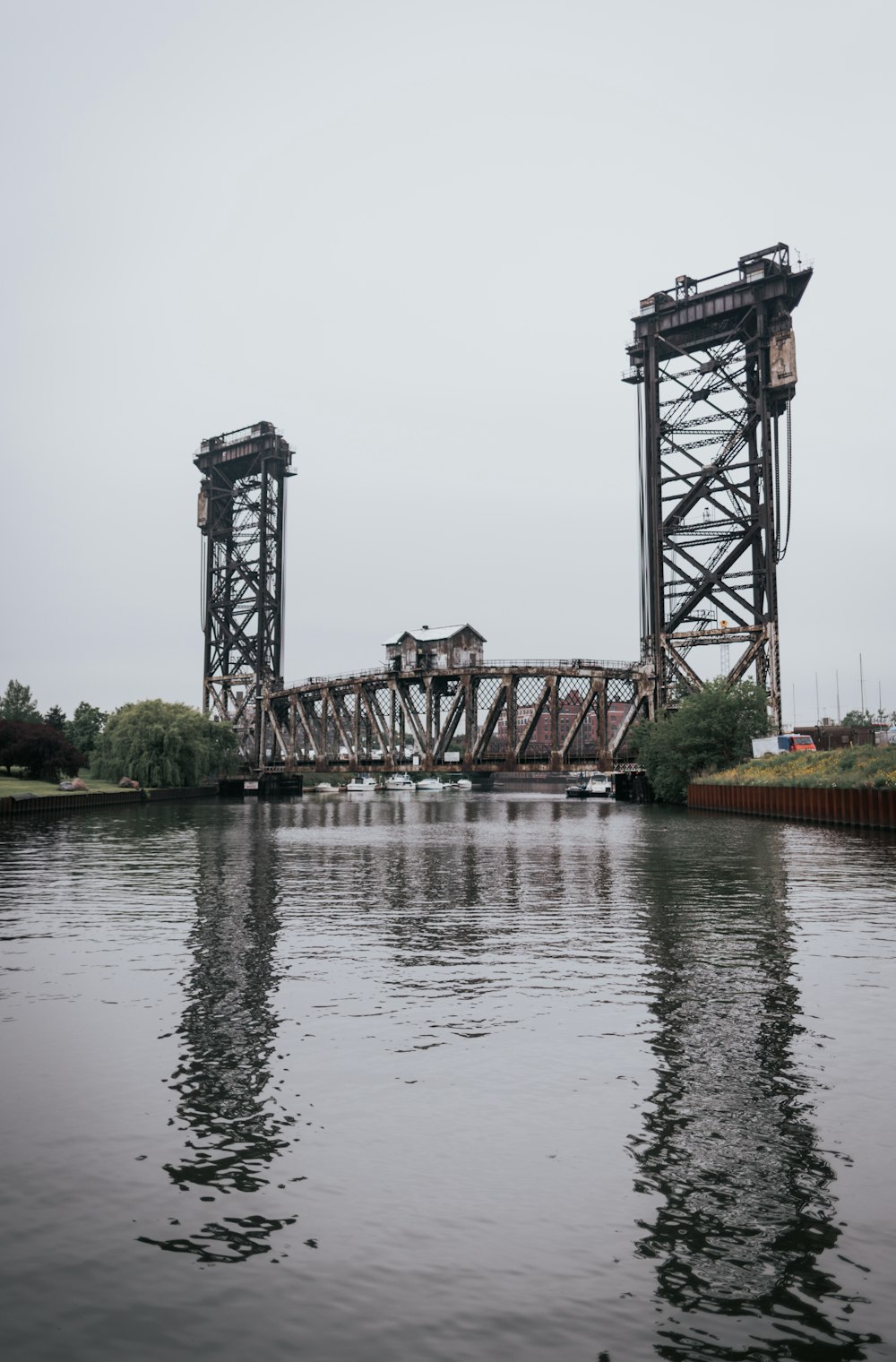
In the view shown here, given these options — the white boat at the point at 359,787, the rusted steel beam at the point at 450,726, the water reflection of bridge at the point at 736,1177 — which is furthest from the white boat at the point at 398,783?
the water reflection of bridge at the point at 736,1177

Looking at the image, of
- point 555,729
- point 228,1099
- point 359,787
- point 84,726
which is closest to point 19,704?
point 84,726

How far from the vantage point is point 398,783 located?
153750mm

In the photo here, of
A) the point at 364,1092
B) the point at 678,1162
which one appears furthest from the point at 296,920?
the point at 678,1162

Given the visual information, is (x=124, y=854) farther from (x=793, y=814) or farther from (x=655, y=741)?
(x=655, y=741)

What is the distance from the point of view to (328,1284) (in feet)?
20.0

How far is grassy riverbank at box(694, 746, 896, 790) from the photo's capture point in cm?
4950

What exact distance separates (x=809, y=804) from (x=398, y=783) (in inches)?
4010

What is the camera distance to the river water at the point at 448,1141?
18.9 ft

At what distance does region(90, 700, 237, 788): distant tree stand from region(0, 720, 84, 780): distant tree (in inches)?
146

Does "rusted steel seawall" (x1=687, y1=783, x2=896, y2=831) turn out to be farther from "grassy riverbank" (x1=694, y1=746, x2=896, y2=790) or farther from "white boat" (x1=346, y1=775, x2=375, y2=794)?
"white boat" (x1=346, y1=775, x2=375, y2=794)

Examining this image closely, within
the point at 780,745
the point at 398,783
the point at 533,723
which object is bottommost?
the point at 398,783

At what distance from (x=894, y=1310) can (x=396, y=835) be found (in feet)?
141

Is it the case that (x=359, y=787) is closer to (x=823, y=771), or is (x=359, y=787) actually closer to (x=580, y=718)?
(x=580, y=718)

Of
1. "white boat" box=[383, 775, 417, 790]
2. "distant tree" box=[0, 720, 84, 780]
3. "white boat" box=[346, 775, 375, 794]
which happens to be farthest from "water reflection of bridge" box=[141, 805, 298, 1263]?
"white boat" box=[383, 775, 417, 790]
